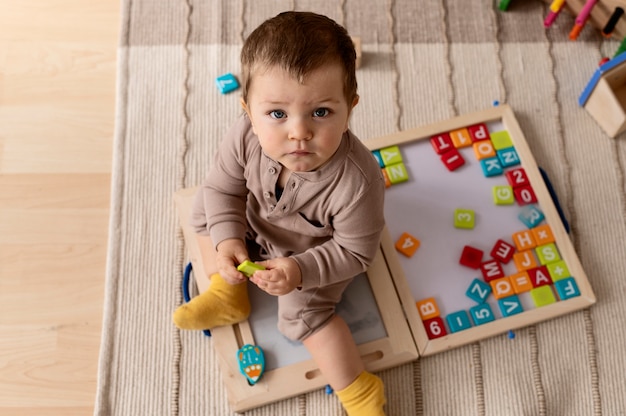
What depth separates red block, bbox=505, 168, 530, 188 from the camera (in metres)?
1.08

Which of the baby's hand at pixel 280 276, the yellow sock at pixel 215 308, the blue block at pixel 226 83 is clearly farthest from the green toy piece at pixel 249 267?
the blue block at pixel 226 83

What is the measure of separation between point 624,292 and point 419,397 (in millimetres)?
408

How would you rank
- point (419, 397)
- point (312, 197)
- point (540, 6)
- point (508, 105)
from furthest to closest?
1. point (540, 6)
2. point (508, 105)
3. point (419, 397)
4. point (312, 197)

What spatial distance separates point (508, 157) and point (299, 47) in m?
0.59

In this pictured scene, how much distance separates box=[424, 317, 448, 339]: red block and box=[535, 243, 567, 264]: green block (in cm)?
21

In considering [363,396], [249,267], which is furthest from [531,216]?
[249,267]

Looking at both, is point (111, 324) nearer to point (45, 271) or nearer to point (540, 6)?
point (45, 271)

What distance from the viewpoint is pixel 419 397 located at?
39.6 inches

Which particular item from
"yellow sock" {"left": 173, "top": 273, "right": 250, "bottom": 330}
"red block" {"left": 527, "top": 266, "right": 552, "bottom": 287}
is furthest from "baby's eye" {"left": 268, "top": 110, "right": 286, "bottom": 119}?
"red block" {"left": 527, "top": 266, "right": 552, "bottom": 287}

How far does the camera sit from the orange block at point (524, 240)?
3.46 ft

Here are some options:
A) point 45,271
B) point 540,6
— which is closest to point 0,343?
point 45,271

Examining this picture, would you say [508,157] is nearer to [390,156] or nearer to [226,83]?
[390,156]

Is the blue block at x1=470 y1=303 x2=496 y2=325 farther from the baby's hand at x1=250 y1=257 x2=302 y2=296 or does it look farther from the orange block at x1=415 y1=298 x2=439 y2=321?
the baby's hand at x1=250 y1=257 x2=302 y2=296

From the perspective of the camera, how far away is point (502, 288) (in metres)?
1.03
